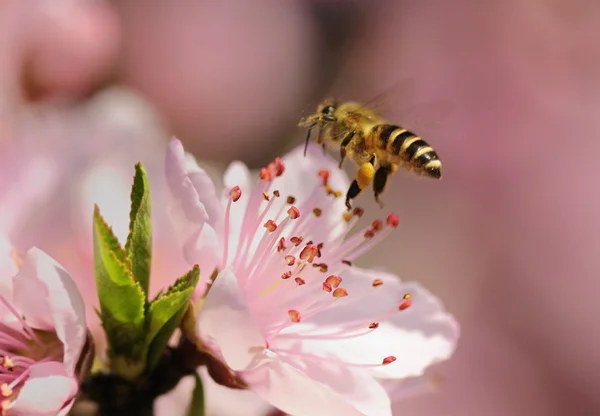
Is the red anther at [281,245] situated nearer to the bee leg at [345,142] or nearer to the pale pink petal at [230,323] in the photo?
the pale pink petal at [230,323]

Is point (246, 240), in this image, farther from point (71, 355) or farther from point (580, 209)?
point (580, 209)

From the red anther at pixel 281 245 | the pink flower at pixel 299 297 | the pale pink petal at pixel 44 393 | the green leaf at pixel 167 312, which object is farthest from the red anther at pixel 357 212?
the pale pink petal at pixel 44 393

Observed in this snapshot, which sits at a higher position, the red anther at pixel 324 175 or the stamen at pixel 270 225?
the red anther at pixel 324 175

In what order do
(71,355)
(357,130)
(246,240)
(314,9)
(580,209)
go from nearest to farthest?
(71,355)
(246,240)
(357,130)
(580,209)
(314,9)

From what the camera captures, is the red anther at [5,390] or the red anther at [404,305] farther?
the red anther at [404,305]

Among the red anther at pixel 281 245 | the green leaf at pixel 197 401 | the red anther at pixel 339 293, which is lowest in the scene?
the green leaf at pixel 197 401

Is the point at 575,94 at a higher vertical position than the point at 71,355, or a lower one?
higher

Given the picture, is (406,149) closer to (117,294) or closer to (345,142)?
(345,142)

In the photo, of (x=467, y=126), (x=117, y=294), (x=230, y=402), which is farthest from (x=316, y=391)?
(x=467, y=126)

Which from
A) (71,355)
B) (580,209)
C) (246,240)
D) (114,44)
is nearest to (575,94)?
(580,209)
